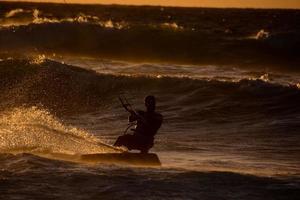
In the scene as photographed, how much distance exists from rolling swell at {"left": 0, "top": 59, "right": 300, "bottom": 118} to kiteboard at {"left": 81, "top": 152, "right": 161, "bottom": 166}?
26.8 feet

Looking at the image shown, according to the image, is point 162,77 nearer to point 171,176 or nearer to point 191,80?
point 191,80

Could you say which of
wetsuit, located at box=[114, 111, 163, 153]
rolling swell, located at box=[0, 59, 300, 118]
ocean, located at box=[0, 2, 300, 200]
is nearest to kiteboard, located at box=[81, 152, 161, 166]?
ocean, located at box=[0, 2, 300, 200]

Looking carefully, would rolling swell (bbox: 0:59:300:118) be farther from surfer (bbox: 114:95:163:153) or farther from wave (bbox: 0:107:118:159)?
surfer (bbox: 114:95:163:153)

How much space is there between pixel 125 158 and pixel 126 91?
501 inches

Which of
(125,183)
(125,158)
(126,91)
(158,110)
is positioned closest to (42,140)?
(125,158)

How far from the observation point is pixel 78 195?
10562mm

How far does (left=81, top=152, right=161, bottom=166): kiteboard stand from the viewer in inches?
513

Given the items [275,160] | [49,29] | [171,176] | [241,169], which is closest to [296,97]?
[275,160]

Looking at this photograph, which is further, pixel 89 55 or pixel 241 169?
pixel 89 55

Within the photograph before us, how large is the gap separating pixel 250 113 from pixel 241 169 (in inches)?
317

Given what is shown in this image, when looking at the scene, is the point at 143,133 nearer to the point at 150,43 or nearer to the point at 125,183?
the point at 125,183

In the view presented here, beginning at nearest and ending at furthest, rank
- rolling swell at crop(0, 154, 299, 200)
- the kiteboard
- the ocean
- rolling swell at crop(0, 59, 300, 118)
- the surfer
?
1. rolling swell at crop(0, 154, 299, 200)
2. the ocean
3. the kiteboard
4. the surfer
5. rolling swell at crop(0, 59, 300, 118)

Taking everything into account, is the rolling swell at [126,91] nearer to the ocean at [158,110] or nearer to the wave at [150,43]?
the ocean at [158,110]

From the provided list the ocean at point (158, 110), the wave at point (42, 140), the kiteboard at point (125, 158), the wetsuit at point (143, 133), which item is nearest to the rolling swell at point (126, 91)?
the ocean at point (158, 110)
